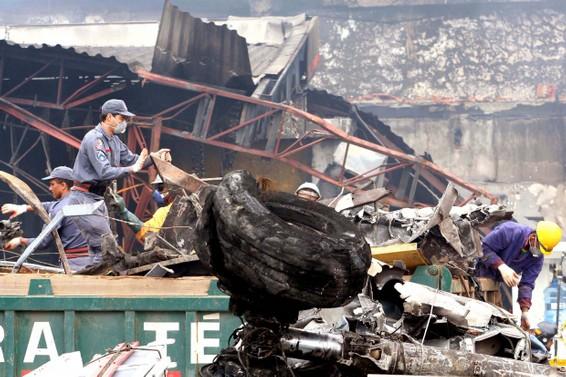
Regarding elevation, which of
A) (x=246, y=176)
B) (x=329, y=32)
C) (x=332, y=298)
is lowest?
(x=332, y=298)

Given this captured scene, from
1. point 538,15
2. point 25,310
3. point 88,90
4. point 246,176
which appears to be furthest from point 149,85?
point 538,15

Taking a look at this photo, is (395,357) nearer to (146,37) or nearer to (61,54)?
(61,54)

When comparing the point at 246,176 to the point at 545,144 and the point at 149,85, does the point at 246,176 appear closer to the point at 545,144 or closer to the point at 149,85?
the point at 149,85

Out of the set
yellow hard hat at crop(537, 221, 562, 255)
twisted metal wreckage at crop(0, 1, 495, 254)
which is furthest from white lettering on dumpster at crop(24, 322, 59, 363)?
twisted metal wreckage at crop(0, 1, 495, 254)

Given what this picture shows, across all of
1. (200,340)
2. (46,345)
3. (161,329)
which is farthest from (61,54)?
(200,340)

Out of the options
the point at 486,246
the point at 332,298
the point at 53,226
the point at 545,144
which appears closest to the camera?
the point at 332,298

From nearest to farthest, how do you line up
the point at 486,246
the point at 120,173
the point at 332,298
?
the point at 332,298, the point at 120,173, the point at 486,246

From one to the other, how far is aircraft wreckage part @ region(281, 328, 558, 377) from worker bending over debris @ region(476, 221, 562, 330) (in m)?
3.13

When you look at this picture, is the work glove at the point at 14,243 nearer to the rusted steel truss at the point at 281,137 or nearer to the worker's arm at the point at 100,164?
the worker's arm at the point at 100,164

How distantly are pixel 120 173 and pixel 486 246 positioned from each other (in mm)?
2808

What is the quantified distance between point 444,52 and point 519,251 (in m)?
22.7

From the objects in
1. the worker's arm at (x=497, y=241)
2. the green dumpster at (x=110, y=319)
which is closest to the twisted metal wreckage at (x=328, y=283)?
the worker's arm at (x=497, y=241)

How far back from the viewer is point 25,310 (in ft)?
17.9

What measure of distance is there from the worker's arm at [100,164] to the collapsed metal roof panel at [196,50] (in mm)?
10326
